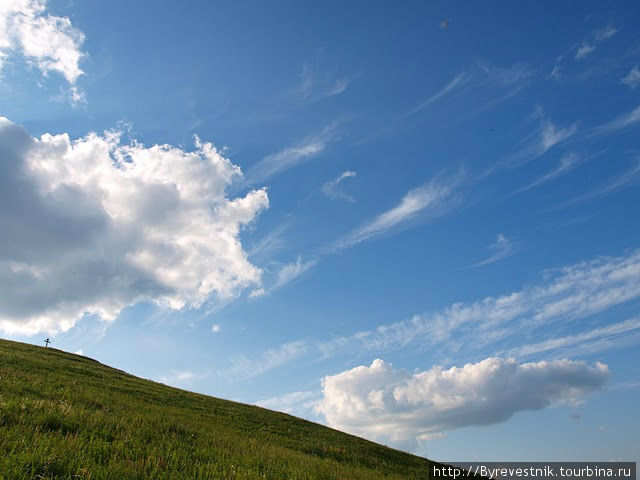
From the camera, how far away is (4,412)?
34.9ft

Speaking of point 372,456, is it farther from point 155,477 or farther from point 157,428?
point 155,477

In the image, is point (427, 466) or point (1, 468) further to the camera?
point (427, 466)

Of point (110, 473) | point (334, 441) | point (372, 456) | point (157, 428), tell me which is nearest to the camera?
point (110, 473)

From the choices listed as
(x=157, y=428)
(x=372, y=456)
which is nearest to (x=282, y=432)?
(x=372, y=456)

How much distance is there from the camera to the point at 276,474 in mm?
10781

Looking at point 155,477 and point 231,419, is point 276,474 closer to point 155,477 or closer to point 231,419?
point 155,477

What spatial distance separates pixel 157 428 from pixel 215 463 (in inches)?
163

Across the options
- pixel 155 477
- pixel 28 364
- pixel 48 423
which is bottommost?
pixel 155 477

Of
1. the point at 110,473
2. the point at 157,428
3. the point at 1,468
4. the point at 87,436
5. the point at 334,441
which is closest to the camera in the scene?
the point at 1,468

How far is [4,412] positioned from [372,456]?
811 inches

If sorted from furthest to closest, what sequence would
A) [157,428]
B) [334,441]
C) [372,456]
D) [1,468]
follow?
[334,441] → [372,456] → [157,428] → [1,468]

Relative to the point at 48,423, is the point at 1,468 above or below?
below

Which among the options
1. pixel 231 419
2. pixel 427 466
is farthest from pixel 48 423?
pixel 427 466

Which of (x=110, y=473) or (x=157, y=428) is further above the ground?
(x=157, y=428)
